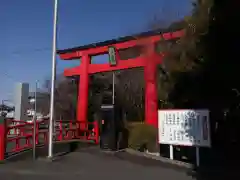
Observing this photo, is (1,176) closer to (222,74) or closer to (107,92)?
(222,74)

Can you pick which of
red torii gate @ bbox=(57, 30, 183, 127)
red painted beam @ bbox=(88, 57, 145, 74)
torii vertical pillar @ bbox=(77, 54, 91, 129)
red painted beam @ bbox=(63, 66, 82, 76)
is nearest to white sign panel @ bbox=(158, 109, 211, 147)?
red torii gate @ bbox=(57, 30, 183, 127)

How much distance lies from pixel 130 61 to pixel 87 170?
7.54 meters

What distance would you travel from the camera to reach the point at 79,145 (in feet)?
47.8

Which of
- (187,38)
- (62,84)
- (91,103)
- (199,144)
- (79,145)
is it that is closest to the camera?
(199,144)

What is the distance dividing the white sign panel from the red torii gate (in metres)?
2.39

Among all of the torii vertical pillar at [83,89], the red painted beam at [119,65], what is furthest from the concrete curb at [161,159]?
the torii vertical pillar at [83,89]

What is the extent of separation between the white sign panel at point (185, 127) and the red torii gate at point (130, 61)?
2387 mm

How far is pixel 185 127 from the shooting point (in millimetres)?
10898

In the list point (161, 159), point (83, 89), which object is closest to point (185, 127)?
point (161, 159)

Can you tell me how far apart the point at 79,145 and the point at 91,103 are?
18.7 meters

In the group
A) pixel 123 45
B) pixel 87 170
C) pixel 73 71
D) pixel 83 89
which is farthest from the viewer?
pixel 73 71

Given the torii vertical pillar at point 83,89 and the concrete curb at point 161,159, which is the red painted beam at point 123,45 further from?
the concrete curb at point 161,159

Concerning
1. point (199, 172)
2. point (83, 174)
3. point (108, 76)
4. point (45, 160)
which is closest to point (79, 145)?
point (45, 160)

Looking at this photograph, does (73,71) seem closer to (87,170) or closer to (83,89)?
(83,89)
